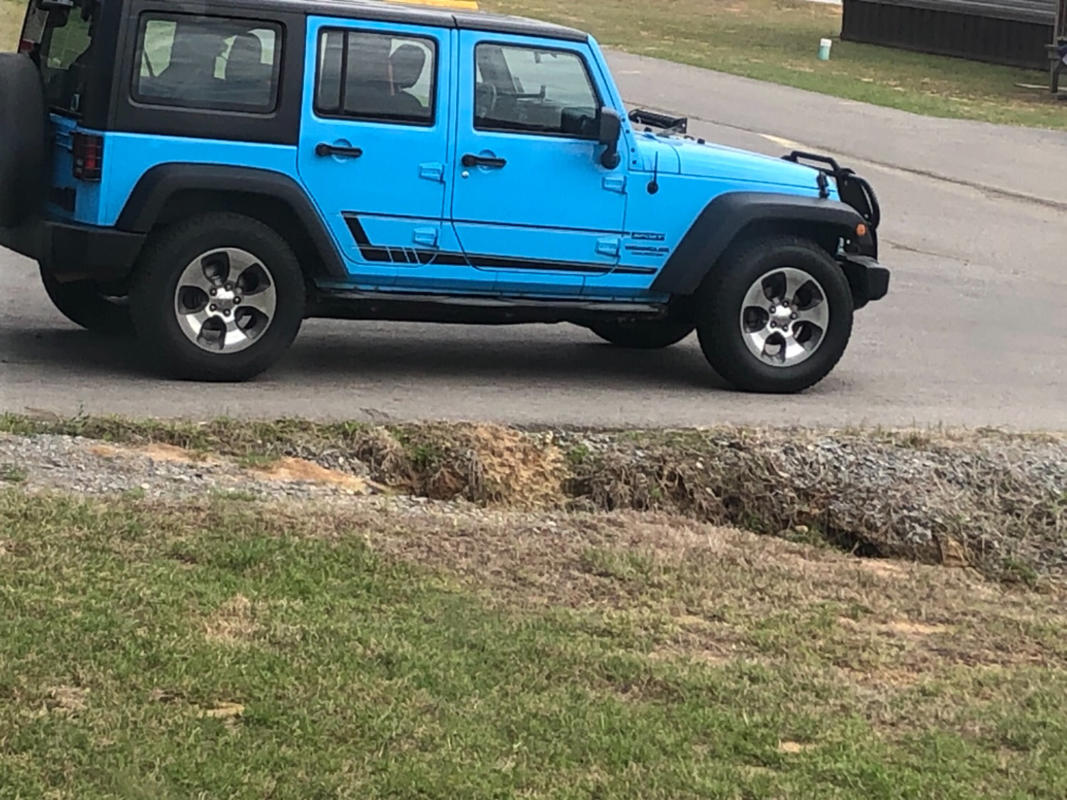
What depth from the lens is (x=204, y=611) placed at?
522cm

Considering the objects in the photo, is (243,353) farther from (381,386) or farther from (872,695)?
(872,695)

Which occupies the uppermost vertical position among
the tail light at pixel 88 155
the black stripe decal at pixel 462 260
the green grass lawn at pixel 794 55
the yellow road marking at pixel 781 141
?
the green grass lawn at pixel 794 55

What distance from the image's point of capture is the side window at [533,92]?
28.8 feet

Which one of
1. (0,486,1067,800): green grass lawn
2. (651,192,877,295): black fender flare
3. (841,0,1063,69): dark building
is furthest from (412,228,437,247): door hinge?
(841,0,1063,69): dark building

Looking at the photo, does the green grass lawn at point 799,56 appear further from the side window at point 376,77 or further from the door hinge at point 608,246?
the side window at point 376,77

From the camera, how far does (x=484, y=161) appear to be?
870cm

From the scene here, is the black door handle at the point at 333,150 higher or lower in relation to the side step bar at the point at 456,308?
higher

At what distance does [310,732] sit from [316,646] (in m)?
0.60

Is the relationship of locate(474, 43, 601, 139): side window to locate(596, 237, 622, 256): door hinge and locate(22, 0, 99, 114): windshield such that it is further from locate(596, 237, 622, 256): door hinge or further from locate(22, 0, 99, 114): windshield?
locate(22, 0, 99, 114): windshield

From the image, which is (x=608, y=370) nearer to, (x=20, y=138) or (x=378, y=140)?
(x=378, y=140)

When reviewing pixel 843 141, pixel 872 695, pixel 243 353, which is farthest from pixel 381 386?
pixel 843 141

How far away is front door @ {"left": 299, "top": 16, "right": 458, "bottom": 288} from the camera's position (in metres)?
8.52

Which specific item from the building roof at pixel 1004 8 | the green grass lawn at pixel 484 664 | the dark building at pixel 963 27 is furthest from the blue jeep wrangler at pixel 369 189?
the building roof at pixel 1004 8

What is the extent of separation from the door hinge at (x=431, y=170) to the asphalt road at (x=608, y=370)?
42.0 inches
